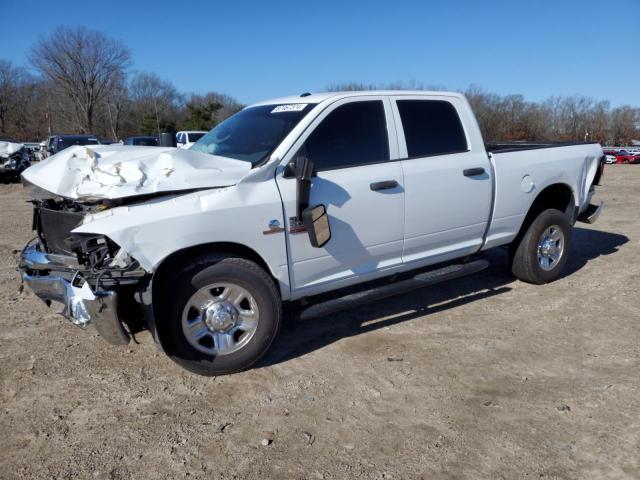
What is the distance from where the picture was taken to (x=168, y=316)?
3.30 m

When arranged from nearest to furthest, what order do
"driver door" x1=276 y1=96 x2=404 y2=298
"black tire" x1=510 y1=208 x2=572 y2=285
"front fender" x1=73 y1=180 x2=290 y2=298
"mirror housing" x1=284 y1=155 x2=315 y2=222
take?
"front fender" x1=73 y1=180 x2=290 y2=298 → "mirror housing" x1=284 y1=155 x2=315 y2=222 → "driver door" x1=276 y1=96 x2=404 y2=298 → "black tire" x1=510 y1=208 x2=572 y2=285

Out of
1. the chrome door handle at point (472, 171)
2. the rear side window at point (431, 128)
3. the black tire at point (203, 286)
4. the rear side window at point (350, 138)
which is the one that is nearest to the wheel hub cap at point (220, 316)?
the black tire at point (203, 286)

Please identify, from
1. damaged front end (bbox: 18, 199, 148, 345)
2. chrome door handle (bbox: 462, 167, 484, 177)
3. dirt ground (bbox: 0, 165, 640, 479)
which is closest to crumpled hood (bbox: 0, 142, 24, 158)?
dirt ground (bbox: 0, 165, 640, 479)

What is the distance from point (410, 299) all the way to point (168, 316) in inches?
103

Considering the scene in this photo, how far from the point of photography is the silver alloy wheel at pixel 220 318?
341 cm

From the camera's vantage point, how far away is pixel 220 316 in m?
3.45

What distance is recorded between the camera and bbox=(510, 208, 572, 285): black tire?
5234 mm

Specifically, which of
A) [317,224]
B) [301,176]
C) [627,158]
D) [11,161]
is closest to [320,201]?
[317,224]

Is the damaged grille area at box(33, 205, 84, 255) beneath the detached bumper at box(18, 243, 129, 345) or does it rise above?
above

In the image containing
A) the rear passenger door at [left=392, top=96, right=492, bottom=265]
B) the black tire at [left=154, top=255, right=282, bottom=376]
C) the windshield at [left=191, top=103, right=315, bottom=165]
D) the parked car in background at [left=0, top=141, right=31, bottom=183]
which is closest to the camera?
the black tire at [left=154, top=255, right=282, bottom=376]

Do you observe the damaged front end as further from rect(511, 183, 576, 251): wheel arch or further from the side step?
rect(511, 183, 576, 251): wheel arch

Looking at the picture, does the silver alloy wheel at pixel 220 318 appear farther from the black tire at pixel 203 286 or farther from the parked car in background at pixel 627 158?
the parked car in background at pixel 627 158

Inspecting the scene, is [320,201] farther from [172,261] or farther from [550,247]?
[550,247]

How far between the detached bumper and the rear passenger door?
234 centimetres
